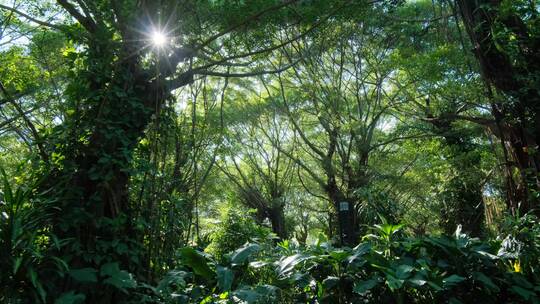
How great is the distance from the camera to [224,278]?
2891 millimetres

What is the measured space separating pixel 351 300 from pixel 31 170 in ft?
8.46

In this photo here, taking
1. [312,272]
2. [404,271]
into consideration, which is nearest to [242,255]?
[312,272]

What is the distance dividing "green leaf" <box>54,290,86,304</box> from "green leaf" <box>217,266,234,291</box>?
33.9 inches

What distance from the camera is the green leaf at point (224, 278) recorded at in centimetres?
285

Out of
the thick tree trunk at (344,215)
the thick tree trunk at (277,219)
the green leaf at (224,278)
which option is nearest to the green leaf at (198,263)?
the green leaf at (224,278)

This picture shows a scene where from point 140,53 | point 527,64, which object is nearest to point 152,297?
point 140,53

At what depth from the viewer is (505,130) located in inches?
198

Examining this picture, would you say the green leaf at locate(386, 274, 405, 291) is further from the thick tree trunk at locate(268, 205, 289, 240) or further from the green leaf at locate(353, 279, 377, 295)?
the thick tree trunk at locate(268, 205, 289, 240)

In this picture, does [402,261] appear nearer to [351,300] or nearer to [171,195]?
[351,300]

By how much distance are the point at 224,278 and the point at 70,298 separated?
0.96 m

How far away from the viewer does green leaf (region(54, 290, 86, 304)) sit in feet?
8.18

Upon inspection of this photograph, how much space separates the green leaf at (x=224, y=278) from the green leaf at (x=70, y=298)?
86 centimetres

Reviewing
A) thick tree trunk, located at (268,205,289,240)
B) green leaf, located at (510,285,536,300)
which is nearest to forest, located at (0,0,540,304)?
green leaf, located at (510,285,536,300)

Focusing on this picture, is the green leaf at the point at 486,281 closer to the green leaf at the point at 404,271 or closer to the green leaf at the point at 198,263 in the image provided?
the green leaf at the point at 404,271
